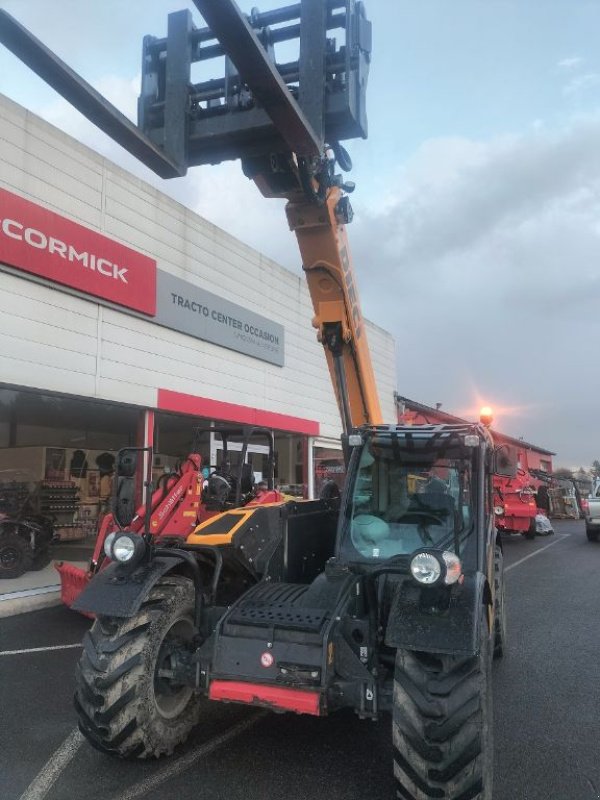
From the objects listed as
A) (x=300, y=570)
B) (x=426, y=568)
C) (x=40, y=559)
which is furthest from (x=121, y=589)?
(x=40, y=559)

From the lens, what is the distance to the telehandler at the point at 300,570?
3.07 meters

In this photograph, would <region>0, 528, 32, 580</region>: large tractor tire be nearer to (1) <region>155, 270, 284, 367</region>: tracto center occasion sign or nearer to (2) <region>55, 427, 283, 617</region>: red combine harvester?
(2) <region>55, 427, 283, 617</region>: red combine harvester

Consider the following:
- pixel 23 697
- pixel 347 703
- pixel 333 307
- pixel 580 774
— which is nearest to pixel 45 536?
pixel 23 697

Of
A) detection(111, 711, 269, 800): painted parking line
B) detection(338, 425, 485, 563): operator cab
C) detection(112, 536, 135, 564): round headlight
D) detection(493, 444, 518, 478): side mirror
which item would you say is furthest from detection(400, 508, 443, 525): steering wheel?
detection(112, 536, 135, 564): round headlight

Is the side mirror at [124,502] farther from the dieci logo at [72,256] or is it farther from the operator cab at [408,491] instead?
the dieci logo at [72,256]

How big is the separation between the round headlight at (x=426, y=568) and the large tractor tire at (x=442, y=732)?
0.41m

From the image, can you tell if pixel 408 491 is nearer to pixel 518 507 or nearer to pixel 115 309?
pixel 115 309

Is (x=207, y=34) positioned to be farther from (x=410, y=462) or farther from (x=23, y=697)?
(x=23, y=697)

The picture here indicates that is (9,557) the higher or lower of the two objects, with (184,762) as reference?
higher

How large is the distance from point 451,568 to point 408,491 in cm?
132

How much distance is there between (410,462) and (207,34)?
3.56 metres

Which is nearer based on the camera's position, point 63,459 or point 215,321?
point 215,321

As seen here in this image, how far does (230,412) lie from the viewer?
527 inches

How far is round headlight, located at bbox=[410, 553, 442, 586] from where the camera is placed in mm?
3295
